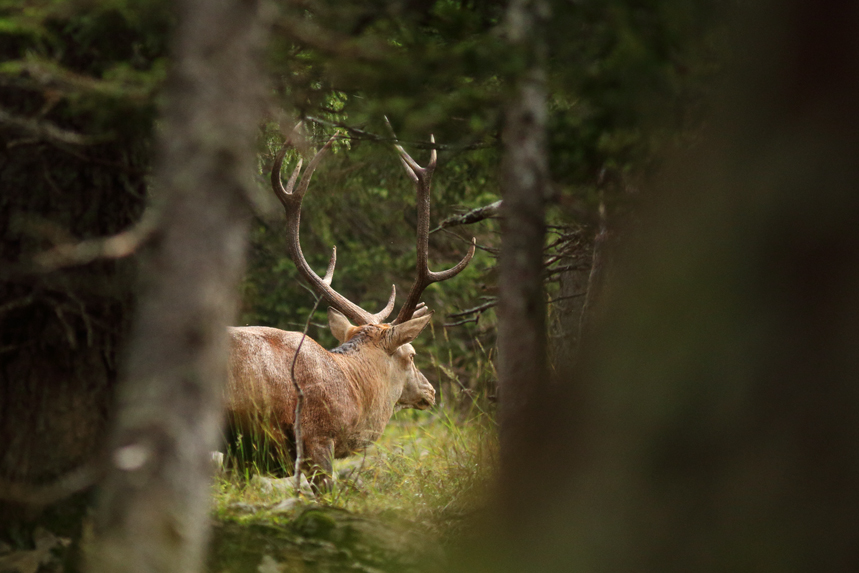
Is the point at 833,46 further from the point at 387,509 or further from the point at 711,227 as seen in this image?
the point at 387,509

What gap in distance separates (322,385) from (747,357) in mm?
4565

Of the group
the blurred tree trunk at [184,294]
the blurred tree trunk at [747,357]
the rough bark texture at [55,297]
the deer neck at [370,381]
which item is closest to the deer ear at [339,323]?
the deer neck at [370,381]

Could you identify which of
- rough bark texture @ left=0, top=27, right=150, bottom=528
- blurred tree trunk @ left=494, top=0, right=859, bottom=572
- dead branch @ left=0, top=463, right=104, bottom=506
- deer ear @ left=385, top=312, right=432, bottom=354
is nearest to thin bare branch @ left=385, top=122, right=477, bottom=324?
deer ear @ left=385, top=312, right=432, bottom=354

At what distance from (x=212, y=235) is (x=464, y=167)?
17.1ft

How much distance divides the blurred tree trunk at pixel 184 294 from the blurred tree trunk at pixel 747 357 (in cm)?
104

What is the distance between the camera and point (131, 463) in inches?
83.5

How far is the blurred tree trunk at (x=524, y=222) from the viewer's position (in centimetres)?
258

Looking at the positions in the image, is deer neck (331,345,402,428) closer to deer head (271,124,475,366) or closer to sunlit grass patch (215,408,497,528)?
deer head (271,124,475,366)

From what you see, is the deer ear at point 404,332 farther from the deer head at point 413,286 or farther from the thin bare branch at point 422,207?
the thin bare branch at point 422,207

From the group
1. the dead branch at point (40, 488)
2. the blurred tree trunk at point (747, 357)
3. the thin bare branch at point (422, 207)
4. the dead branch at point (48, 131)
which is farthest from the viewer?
the thin bare branch at point (422, 207)

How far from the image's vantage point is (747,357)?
1947 mm

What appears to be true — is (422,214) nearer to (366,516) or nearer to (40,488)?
(366,516)

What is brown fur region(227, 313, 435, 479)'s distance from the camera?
18.6 feet

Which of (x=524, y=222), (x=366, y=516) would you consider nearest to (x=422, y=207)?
(x=366, y=516)
